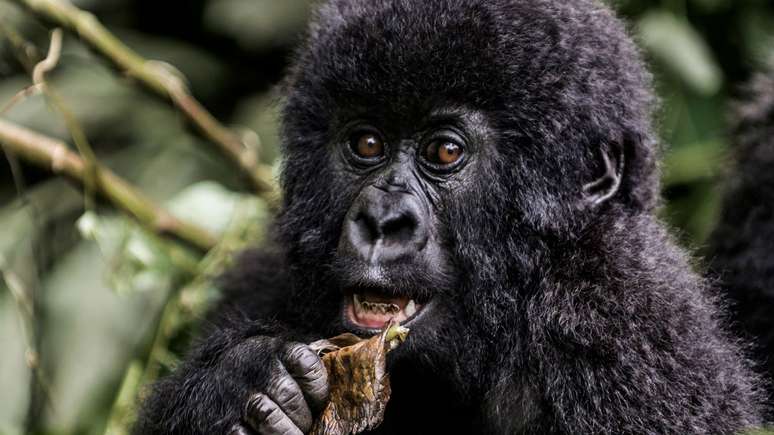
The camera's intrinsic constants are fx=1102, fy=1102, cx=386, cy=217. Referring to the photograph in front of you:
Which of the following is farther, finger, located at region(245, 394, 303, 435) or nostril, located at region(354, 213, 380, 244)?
nostril, located at region(354, 213, 380, 244)

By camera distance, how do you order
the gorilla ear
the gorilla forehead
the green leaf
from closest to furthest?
the gorilla forehead < the gorilla ear < the green leaf

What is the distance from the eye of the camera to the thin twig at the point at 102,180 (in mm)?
4535

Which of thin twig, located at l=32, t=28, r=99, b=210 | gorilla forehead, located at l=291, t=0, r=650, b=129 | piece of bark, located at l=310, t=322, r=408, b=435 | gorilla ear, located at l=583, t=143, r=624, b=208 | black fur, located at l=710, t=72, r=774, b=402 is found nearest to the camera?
piece of bark, located at l=310, t=322, r=408, b=435

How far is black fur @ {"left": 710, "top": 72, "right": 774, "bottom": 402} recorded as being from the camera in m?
4.35

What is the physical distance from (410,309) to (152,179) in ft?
11.2

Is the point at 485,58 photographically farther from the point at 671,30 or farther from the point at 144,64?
the point at 671,30

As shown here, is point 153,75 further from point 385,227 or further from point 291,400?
point 291,400

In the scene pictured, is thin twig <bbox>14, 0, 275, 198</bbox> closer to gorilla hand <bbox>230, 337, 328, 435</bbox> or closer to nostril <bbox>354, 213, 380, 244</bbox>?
nostril <bbox>354, 213, 380, 244</bbox>

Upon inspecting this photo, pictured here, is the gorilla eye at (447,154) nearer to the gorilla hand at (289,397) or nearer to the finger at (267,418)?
the gorilla hand at (289,397)

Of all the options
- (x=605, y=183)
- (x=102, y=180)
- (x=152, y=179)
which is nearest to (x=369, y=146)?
(x=605, y=183)

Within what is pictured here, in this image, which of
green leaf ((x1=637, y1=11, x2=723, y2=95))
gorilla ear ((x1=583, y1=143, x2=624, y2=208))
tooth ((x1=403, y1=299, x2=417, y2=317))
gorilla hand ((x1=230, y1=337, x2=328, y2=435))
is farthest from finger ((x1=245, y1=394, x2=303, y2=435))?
green leaf ((x1=637, y1=11, x2=723, y2=95))

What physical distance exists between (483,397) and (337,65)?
1122mm

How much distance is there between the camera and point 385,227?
3.18 meters

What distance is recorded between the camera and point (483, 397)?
3.33 meters
